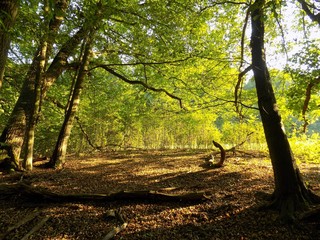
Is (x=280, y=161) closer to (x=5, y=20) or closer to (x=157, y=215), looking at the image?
(x=157, y=215)

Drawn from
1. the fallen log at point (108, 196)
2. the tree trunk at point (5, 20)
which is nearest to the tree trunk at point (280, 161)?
the fallen log at point (108, 196)

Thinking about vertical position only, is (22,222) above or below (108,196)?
below

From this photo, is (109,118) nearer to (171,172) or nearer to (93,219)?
(171,172)

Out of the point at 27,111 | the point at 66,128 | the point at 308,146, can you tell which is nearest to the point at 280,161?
the point at 308,146

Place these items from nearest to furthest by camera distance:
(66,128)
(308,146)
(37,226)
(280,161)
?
(37,226) → (280,161) → (66,128) → (308,146)

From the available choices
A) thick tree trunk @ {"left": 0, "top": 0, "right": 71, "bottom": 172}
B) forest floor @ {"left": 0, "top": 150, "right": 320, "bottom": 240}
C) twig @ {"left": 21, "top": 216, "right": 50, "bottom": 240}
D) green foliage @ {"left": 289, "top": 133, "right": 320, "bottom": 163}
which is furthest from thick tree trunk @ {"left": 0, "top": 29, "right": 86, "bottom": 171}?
green foliage @ {"left": 289, "top": 133, "right": 320, "bottom": 163}

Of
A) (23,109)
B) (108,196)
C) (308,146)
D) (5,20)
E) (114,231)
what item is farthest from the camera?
(308,146)

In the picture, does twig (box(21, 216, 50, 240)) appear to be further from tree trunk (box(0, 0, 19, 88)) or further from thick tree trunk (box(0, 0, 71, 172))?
thick tree trunk (box(0, 0, 71, 172))

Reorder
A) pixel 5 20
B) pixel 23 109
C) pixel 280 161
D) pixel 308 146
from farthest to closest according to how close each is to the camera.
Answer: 1. pixel 308 146
2. pixel 23 109
3. pixel 280 161
4. pixel 5 20

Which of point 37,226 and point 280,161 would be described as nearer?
point 37,226

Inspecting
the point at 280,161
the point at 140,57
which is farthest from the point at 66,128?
the point at 280,161

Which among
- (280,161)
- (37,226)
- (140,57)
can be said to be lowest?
(37,226)

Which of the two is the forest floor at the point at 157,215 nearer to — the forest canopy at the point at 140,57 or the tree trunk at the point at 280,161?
the tree trunk at the point at 280,161

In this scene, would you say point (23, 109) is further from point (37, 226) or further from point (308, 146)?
point (308, 146)
